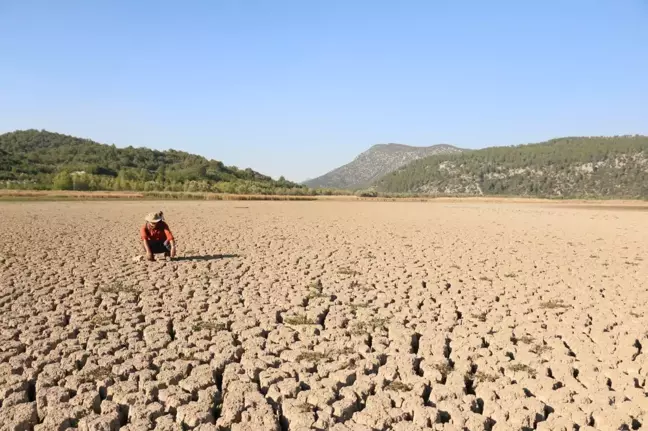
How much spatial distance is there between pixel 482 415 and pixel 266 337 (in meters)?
2.28

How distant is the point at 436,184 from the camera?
333 ft

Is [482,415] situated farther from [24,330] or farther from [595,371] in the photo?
[24,330]

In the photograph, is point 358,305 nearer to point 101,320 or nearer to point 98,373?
point 101,320

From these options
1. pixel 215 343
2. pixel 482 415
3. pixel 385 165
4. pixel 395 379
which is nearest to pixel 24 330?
pixel 215 343

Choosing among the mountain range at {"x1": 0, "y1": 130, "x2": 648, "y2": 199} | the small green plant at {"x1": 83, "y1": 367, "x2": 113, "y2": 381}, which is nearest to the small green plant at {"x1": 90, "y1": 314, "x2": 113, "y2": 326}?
the small green plant at {"x1": 83, "y1": 367, "x2": 113, "y2": 381}

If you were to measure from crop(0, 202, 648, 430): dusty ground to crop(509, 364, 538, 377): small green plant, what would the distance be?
19 mm

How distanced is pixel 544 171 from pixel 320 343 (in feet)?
311

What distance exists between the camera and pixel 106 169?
72.2 m

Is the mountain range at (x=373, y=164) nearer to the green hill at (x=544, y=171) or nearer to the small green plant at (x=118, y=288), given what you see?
the green hill at (x=544, y=171)

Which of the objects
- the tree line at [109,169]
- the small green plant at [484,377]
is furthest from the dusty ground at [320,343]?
the tree line at [109,169]

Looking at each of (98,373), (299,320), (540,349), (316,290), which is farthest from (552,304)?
(98,373)

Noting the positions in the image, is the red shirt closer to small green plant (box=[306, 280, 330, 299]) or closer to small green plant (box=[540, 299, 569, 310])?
small green plant (box=[306, 280, 330, 299])

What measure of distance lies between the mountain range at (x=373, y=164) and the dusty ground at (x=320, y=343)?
14676 cm

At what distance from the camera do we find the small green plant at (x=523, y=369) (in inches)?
160
